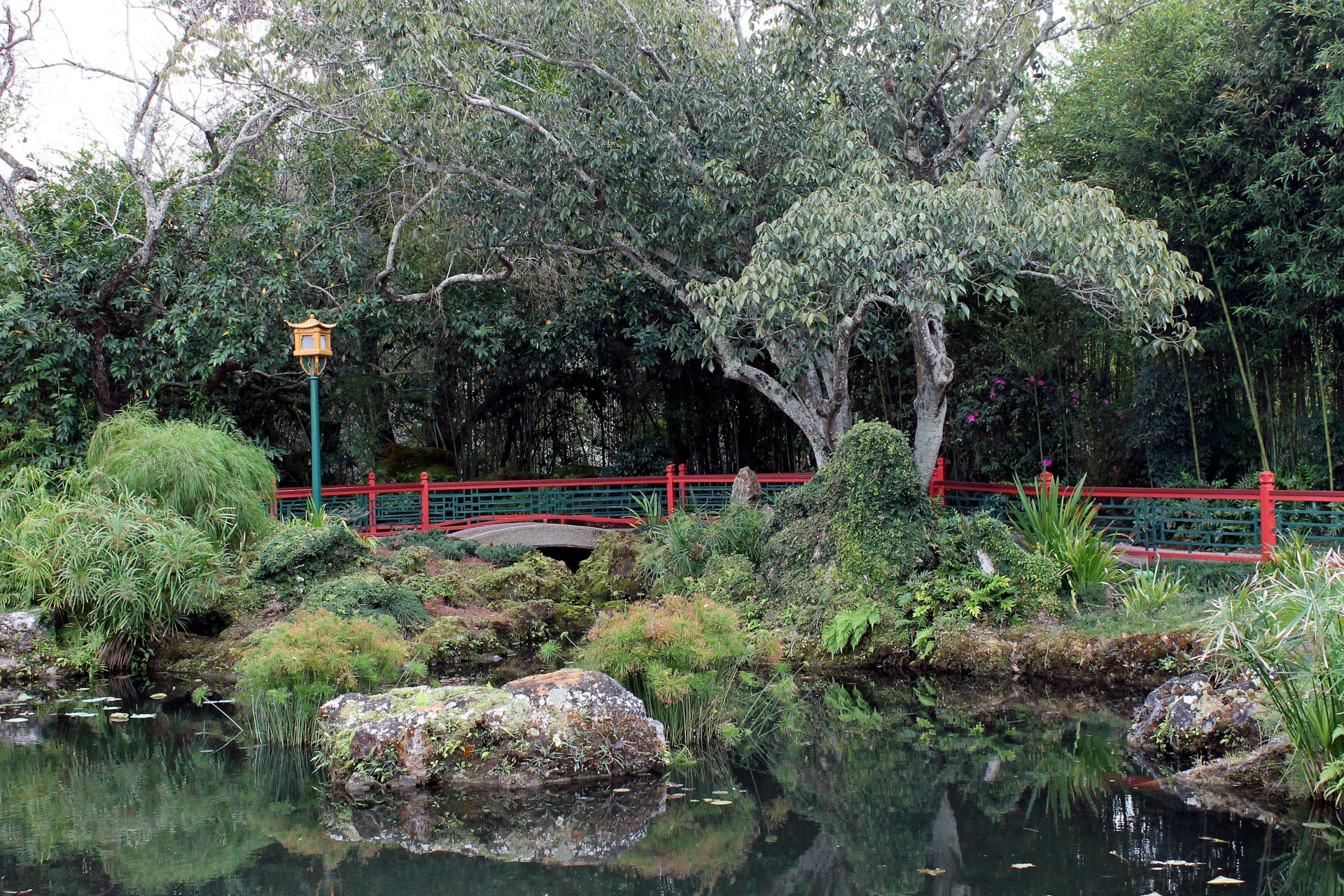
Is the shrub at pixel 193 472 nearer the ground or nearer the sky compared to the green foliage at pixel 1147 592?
nearer the sky

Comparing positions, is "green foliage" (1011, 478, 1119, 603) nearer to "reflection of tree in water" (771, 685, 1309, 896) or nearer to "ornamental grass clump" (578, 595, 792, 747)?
"reflection of tree in water" (771, 685, 1309, 896)

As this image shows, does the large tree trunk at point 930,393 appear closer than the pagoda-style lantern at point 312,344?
Yes

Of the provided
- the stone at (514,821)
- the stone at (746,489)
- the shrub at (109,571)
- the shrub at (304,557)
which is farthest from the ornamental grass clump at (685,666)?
the stone at (746,489)

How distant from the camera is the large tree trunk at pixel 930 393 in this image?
10438 millimetres

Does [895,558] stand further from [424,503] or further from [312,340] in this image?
[424,503]

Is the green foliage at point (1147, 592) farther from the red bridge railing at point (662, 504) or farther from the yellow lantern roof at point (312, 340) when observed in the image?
the yellow lantern roof at point (312, 340)

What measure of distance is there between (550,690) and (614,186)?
6403mm

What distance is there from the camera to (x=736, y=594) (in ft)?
30.9

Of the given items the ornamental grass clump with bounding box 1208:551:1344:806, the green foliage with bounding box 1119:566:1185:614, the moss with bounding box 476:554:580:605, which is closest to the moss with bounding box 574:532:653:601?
the moss with bounding box 476:554:580:605

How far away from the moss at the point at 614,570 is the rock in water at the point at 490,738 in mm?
5100

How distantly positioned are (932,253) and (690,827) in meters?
5.41

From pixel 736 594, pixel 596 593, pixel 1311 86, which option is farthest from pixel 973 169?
pixel 596 593

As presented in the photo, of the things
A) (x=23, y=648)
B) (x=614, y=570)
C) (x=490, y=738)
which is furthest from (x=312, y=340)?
(x=490, y=738)

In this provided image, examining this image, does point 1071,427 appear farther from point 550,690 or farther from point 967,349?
point 550,690
